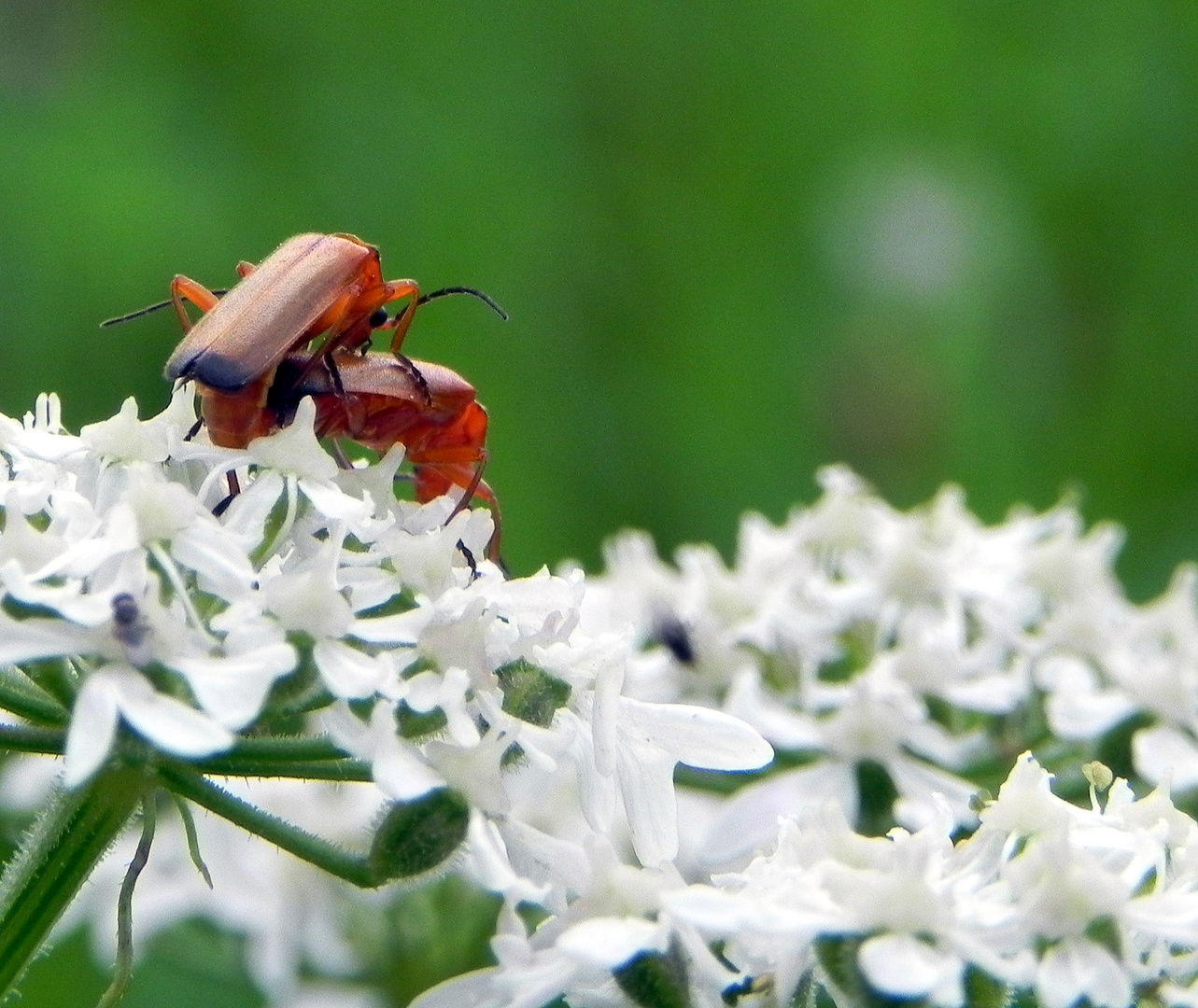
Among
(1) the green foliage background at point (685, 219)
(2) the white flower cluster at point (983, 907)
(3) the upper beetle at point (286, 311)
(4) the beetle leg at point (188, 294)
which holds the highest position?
(3) the upper beetle at point (286, 311)

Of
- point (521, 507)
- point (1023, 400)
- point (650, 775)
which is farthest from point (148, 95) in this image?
point (650, 775)

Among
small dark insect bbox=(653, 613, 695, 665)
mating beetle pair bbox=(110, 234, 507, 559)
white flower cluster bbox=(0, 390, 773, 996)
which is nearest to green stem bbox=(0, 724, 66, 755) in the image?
white flower cluster bbox=(0, 390, 773, 996)

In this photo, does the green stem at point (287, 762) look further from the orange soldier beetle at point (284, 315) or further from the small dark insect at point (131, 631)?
the orange soldier beetle at point (284, 315)

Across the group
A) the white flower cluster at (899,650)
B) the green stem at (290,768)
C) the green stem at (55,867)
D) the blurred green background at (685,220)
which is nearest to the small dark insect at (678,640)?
the white flower cluster at (899,650)

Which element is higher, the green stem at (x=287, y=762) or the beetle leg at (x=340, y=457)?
the beetle leg at (x=340, y=457)

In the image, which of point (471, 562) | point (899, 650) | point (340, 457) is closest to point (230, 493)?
point (340, 457)

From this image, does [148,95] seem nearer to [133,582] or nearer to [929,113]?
[929,113]
